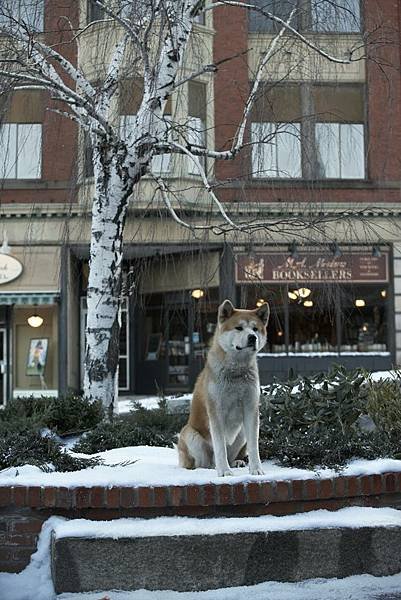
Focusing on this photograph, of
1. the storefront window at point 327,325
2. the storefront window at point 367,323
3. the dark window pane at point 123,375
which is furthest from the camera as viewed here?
the dark window pane at point 123,375

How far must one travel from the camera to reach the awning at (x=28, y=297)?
18156 mm

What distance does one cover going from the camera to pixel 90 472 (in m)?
5.16

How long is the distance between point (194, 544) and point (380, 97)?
16707 millimetres

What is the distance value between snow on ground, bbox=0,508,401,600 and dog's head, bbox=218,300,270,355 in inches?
44.7

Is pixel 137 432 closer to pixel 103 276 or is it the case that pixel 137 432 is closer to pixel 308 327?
pixel 103 276

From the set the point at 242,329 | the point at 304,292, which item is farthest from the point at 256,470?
the point at 304,292

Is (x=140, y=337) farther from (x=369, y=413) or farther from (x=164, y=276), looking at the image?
(x=369, y=413)

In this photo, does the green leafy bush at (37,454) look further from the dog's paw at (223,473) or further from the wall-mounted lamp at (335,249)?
the wall-mounted lamp at (335,249)

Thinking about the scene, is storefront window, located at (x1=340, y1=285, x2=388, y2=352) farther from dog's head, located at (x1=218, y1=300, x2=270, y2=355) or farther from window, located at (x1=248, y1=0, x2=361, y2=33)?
dog's head, located at (x1=218, y1=300, x2=270, y2=355)

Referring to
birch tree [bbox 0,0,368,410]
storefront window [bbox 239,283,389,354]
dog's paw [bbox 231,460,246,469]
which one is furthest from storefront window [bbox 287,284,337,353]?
dog's paw [bbox 231,460,246,469]

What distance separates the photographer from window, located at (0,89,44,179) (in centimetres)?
1427

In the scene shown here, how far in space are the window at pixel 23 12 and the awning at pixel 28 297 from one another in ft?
32.0

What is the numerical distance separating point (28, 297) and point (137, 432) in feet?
37.6

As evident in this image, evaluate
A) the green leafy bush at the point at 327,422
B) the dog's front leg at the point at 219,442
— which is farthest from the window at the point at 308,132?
the dog's front leg at the point at 219,442
